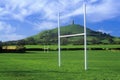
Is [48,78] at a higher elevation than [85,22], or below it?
below

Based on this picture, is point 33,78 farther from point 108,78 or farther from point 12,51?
point 12,51

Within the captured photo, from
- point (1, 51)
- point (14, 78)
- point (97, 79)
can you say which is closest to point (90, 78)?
point (97, 79)

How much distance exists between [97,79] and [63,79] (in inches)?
58.9

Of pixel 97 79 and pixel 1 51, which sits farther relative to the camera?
pixel 1 51

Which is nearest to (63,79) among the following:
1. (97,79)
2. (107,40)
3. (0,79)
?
(97,79)

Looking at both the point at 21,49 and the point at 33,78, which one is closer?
the point at 33,78

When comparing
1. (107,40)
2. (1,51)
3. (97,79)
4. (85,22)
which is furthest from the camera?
(107,40)

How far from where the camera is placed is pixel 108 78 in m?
16.9

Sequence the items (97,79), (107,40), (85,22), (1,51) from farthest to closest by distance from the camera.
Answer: (107,40) < (1,51) < (85,22) < (97,79)

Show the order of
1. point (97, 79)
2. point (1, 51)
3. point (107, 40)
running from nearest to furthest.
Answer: point (97, 79) → point (1, 51) → point (107, 40)

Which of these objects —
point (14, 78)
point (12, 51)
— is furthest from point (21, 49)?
point (14, 78)

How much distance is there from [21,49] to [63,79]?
2573 inches

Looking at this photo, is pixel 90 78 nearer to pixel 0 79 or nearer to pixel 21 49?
pixel 0 79

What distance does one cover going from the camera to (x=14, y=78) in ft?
55.9
